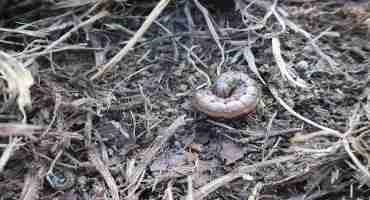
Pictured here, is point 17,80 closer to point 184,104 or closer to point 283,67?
point 184,104

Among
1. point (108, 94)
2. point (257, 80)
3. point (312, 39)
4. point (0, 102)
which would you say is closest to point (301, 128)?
point (257, 80)

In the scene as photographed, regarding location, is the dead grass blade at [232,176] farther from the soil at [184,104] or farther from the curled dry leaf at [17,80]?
the curled dry leaf at [17,80]

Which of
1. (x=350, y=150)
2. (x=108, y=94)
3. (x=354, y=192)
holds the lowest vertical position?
(x=354, y=192)

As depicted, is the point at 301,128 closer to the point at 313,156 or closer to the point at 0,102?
the point at 313,156

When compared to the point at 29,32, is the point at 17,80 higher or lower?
lower

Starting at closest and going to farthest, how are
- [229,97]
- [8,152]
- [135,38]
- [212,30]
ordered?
1. [8,152]
2. [229,97]
3. [135,38]
4. [212,30]

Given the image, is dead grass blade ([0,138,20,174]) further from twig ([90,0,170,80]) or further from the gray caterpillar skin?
the gray caterpillar skin

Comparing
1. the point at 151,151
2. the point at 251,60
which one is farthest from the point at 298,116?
the point at 151,151

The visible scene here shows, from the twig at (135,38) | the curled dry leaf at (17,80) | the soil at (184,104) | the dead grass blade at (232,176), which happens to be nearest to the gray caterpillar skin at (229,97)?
the soil at (184,104)
